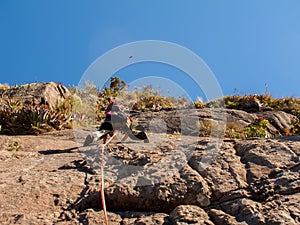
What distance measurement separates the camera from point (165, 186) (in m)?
3.51

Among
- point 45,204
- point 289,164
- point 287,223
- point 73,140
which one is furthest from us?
point 73,140

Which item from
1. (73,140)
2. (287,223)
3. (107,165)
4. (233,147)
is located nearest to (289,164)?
(233,147)

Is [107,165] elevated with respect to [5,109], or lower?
lower

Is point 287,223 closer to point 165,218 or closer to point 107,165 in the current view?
point 165,218

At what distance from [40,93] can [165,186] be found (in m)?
9.16

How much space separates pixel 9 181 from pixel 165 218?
1.94 meters

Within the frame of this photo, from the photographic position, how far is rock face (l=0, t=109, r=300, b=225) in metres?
3.13

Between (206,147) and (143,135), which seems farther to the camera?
(143,135)

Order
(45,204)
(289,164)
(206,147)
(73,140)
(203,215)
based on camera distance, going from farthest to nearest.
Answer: (73,140)
(206,147)
(289,164)
(45,204)
(203,215)

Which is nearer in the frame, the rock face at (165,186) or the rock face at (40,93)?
the rock face at (165,186)

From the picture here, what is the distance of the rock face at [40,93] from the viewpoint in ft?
37.1

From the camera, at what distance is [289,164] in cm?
383

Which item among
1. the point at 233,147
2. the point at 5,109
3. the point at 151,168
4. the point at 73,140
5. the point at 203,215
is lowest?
the point at 203,215

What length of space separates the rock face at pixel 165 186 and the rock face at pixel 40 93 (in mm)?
6980
